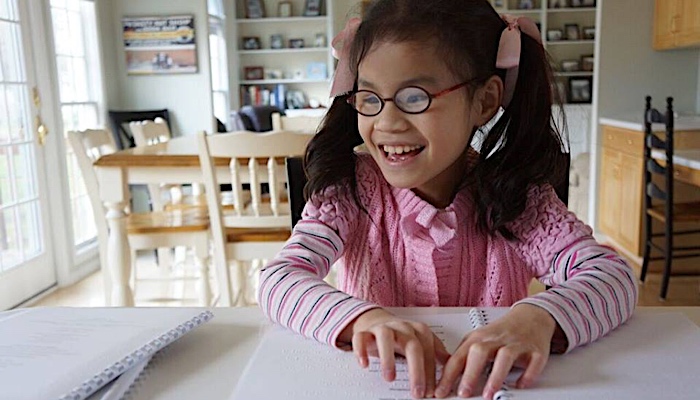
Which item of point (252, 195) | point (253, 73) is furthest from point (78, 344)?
point (253, 73)

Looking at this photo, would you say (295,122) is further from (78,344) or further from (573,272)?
(78,344)

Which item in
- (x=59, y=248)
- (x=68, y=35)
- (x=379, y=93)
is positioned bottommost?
(x=59, y=248)

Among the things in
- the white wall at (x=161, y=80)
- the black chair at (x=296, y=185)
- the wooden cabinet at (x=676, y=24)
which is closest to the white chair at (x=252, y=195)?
the black chair at (x=296, y=185)

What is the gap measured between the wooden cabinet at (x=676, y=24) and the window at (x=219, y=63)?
145 inches

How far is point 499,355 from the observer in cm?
53

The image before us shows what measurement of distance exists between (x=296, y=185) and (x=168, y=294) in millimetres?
2150

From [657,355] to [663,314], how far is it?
140 mm

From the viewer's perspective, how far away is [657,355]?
1.90 feet

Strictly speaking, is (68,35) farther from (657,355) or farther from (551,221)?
(657,355)

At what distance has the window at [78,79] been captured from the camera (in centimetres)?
358

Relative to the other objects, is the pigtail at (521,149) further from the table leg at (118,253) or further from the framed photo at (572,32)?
the framed photo at (572,32)

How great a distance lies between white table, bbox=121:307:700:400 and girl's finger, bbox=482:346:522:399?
17cm

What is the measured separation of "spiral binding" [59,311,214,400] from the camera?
51 centimetres

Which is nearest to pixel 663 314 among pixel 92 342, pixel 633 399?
pixel 633 399
